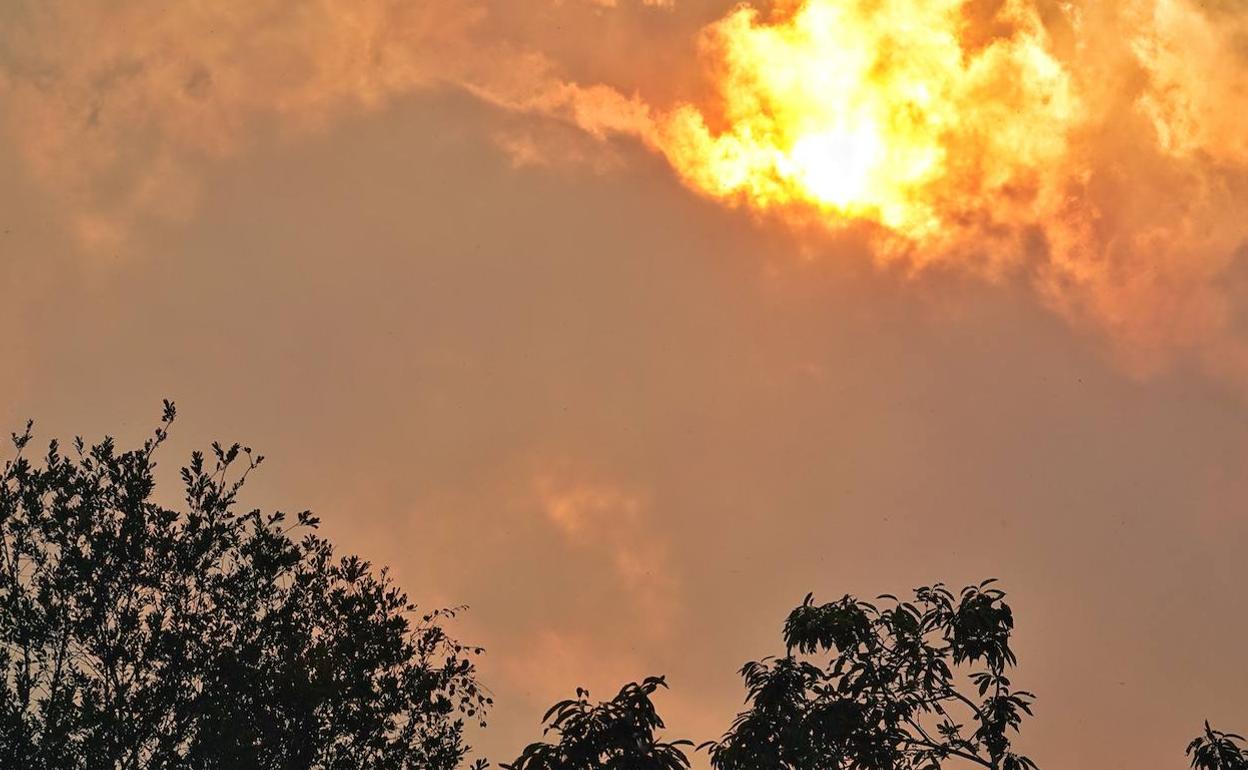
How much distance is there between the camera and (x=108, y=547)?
30.1 meters

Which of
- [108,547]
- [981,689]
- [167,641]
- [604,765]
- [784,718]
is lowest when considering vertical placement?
[604,765]

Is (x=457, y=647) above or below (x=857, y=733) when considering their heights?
above

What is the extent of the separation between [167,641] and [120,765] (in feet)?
10.6

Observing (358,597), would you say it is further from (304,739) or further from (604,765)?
(604,765)

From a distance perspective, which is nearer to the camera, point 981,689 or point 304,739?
point 981,689

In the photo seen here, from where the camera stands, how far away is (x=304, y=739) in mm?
31281

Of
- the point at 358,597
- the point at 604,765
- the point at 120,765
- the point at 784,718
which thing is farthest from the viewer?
the point at 358,597

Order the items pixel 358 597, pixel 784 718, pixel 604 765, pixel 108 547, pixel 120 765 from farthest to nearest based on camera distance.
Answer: pixel 358 597, pixel 108 547, pixel 120 765, pixel 784 718, pixel 604 765

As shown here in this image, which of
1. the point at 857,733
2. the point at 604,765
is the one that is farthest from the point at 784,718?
the point at 604,765

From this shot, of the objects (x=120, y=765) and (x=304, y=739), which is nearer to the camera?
(x=120, y=765)

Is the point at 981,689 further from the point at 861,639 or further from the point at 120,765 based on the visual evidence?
the point at 120,765

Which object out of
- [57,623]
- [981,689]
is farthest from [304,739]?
[981,689]

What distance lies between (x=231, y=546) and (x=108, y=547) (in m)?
3.19

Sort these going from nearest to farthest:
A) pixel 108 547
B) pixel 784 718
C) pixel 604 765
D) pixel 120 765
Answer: pixel 604 765
pixel 784 718
pixel 120 765
pixel 108 547
